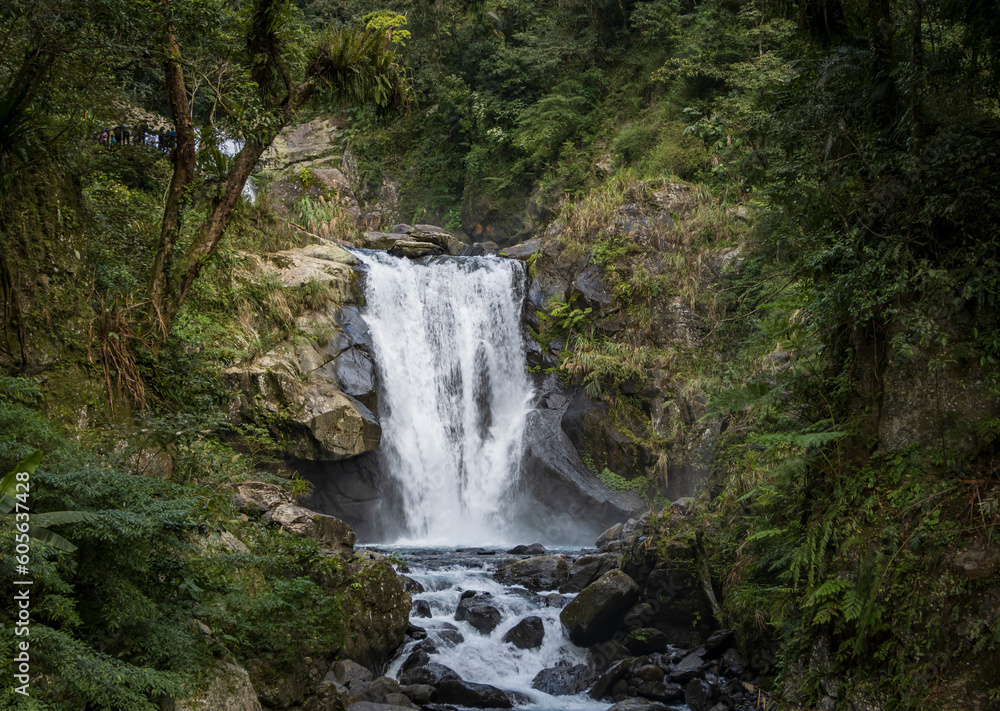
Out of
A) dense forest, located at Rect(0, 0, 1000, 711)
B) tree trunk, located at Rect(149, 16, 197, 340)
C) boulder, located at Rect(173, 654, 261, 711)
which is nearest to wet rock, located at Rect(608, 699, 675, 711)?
dense forest, located at Rect(0, 0, 1000, 711)

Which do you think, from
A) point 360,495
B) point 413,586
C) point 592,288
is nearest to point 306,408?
point 360,495

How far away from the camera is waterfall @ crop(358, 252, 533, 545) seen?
14188 millimetres

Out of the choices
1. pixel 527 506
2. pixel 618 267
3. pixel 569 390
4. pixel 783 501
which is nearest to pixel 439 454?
pixel 527 506

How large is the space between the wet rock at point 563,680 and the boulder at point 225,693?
4.33m

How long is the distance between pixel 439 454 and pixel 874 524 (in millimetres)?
10865

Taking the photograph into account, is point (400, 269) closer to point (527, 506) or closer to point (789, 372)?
point (527, 506)

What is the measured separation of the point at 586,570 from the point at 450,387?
645cm

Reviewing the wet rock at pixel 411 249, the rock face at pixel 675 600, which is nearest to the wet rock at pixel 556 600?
the rock face at pixel 675 600

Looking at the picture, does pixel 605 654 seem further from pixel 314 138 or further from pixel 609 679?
pixel 314 138

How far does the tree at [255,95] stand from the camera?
19.0ft

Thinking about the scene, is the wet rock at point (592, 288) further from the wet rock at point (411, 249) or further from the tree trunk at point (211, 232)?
the tree trunk at point (211, 232)

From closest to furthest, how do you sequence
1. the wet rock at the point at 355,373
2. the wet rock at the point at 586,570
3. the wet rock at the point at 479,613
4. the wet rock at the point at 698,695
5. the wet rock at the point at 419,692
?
the wet rock at the point at 698,695
the wet rock at the point at 419,692
the wet rock at the point at 479,613
the wet rock at the point at 586,570
the wet rock at the point at 355,373

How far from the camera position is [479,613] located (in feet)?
28.6

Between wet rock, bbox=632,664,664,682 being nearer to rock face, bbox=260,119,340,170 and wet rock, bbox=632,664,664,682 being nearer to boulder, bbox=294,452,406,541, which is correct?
boulder, bbox=294,452,406,541
